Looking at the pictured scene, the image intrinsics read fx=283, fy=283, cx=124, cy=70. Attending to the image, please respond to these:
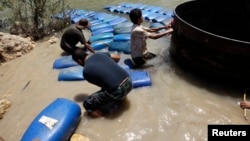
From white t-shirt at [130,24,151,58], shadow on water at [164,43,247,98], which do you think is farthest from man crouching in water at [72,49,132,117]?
shadow on water at [164,43,247,98]

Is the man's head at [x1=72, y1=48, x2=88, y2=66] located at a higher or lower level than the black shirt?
higher

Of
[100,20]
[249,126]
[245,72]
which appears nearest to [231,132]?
[249,126]

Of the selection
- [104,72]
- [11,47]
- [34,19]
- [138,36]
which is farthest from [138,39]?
[34,19]

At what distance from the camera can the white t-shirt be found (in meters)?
5.18

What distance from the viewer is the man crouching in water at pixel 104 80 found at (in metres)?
3.99

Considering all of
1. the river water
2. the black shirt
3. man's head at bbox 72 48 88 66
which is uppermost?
man's head at bbox 72 48 88 66

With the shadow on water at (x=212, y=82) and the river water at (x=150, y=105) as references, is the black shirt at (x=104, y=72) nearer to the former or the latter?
the river water at (x=150, y=105)

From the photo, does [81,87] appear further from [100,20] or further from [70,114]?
[100,20]

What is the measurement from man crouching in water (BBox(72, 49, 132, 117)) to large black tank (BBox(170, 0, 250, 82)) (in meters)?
1.48

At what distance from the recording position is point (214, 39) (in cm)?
444

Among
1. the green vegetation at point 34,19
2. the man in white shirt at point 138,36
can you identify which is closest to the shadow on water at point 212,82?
the man in white shirt at point 138,36

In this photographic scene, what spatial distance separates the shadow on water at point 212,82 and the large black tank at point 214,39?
55 mm

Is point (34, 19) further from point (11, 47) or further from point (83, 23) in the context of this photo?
point (83, 23)

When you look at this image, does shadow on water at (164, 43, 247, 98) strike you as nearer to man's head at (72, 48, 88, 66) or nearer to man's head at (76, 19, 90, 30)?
man's head at (72, 48, 88, 66)
